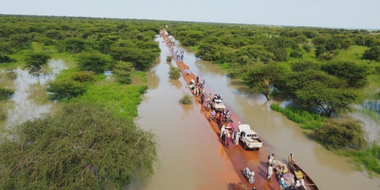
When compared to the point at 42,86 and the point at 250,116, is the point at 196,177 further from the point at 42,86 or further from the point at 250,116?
the point at 42,86

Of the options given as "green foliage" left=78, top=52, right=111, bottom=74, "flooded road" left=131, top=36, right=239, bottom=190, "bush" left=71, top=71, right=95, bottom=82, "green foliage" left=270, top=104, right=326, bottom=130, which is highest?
"green foliage" left=78, top=52, right=111, bottom=74

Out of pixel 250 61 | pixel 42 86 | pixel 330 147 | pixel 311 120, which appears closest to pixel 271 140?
pixel 330 147

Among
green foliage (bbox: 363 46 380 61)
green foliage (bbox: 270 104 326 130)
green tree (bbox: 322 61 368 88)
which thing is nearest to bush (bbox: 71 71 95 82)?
green foliage (bbox: 270 104 326 130)

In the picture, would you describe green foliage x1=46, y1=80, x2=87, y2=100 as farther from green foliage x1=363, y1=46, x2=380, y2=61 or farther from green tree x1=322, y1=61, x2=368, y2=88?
green foliage x1=363, y1=46, x2=380, y2=61

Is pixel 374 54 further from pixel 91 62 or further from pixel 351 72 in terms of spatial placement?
pixel 91 62

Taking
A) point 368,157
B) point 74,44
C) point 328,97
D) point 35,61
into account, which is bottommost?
point 368,157

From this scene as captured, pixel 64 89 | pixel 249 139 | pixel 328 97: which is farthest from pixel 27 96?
pixel 328 97
